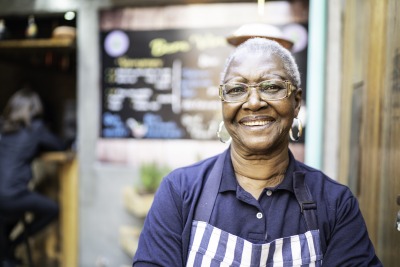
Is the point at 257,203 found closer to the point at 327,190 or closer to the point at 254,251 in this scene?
the point at 254,251

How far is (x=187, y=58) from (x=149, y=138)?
0.95m

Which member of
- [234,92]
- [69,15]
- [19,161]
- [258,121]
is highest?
[69,15]

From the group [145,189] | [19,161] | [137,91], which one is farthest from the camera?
[137,91]

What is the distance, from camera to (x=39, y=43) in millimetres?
5000

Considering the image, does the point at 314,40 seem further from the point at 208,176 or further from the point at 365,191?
the point at 208,176

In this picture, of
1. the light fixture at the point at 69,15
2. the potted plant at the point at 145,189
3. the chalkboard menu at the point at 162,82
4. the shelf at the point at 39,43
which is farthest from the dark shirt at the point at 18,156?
the light fixture at the point at 69,15

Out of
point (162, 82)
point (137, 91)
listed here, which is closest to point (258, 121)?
point (162, 82)

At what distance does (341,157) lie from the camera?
12.7ft

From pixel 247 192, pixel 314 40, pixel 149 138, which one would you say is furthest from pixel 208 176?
pixel 149 138

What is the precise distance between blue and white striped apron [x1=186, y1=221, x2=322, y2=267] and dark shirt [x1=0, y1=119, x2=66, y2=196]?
3529mm

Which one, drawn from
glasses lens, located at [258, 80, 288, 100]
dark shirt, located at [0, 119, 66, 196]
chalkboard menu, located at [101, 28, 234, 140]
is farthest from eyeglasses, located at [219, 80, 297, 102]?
dark shirt, located at [0, 119, 66, 196]

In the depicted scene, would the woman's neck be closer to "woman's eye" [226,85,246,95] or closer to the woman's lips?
the woman's lips

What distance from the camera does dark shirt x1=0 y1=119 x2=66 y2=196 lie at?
462 centimetres

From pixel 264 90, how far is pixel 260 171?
13.3 inches
